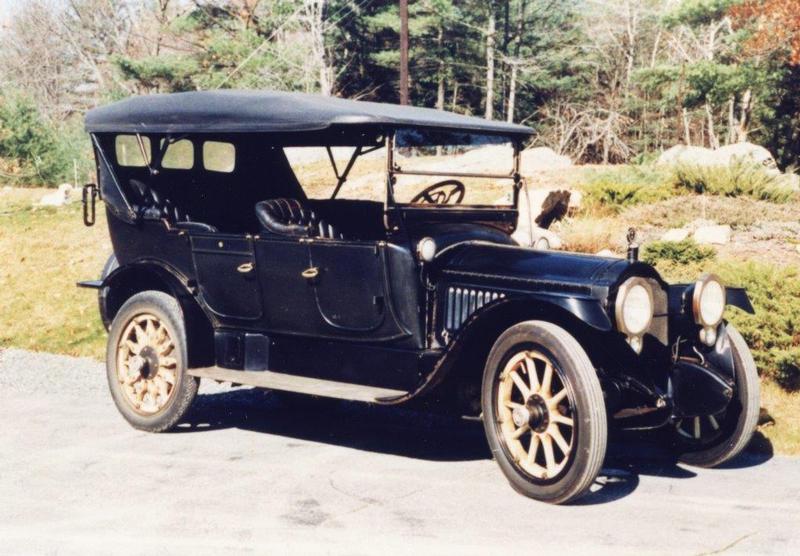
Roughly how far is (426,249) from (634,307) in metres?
1.17

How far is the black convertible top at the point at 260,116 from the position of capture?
555cm

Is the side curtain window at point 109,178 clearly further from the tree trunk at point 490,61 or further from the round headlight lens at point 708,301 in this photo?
the tree trunk at point 490,61

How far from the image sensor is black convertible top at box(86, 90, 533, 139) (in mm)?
5555

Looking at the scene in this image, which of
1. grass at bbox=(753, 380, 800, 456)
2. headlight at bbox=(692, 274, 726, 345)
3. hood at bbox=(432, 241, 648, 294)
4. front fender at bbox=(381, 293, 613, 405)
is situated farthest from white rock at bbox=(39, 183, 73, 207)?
headlight at bbox=(692, 274, 726, 345)

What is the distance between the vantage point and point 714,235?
11.0 metres

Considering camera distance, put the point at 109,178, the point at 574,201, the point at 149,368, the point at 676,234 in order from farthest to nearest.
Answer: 1. the point at 574,201
2. the point at 676,234
3. the point at 109,178
4. the point at 149,368

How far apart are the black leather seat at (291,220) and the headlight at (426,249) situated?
0.90 m

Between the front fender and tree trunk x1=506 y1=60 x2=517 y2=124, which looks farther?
tree trunk x1=506 y1=60 x2=517 y2=124

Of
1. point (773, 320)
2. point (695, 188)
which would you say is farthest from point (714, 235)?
point (773, 320)

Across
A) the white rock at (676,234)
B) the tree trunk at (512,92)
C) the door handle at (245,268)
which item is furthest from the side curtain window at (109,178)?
the tree trunk at (512,92)

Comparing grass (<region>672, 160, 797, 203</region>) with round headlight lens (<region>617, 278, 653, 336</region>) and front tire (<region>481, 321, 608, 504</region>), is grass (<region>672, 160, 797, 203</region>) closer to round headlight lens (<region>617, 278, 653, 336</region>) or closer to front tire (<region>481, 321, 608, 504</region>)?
round headlight lens (<region>617, 278, 653, 336</region>)

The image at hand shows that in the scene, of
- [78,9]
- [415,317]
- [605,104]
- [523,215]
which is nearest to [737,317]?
[415,317]

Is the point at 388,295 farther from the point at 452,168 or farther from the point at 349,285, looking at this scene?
the point at 452,168

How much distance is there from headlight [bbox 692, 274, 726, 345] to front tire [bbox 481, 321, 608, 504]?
32.5 inches
